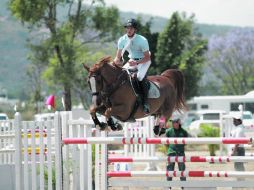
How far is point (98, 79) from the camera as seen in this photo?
33.1ft

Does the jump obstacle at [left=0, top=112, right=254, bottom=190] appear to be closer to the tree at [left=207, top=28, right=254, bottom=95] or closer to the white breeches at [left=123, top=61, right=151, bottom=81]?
the white breeches at [left=123, top=61, right=151, bottom=81]

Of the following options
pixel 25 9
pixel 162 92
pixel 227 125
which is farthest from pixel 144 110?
pixel 25 9

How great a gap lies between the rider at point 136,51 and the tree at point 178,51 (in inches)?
1193

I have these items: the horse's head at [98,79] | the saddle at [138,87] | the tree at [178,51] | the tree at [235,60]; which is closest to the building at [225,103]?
the tree at [178,51]

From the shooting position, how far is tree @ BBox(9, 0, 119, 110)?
30156 millimetres

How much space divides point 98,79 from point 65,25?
22.2 metres

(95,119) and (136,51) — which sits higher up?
(136,51)

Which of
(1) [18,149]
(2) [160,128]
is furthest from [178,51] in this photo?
(1) [18,149]

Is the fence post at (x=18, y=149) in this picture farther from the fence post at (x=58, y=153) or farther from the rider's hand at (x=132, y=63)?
the rider's hand at (x=132, y=63)

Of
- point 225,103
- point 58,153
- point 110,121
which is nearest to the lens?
point 58,153

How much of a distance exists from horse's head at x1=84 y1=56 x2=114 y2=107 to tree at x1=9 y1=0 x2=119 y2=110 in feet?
64.9

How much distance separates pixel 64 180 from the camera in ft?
31.5

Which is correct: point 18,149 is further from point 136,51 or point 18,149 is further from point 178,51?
point 178,51

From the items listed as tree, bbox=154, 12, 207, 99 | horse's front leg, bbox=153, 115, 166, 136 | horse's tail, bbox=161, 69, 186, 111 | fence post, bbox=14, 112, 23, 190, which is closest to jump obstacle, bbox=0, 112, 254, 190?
fence post, bbox=14, 112, 23, 190
